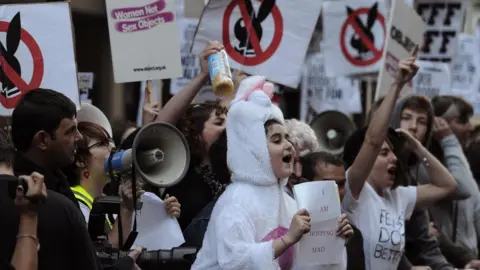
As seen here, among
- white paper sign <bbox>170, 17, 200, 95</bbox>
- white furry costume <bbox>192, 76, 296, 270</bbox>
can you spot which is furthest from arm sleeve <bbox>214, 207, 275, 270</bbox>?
white paper sign <bbox>170, 17, 200, 95</bbox>

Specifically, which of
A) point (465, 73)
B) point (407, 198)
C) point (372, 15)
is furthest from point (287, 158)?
point (465, 73)

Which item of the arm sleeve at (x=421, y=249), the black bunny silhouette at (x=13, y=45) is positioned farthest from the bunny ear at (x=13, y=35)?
the arm sleeve at (x=421, y=249)

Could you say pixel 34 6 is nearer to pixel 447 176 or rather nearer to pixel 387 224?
pixel 387 224

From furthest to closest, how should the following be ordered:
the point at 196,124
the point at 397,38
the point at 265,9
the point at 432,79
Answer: the point at 432,79 → the point at 397,38 → the point at 265,9 → the point at 196,124

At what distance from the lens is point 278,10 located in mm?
8719

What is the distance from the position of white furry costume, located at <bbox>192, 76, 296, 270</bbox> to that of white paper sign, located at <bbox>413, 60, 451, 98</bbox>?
7.22 m

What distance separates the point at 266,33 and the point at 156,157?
8.95 feet

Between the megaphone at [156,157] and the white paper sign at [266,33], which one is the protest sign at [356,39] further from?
the megaphone at [156,157]

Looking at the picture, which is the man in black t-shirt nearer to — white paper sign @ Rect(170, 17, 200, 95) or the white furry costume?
the white furry costume

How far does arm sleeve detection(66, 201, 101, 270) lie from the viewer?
193 inches

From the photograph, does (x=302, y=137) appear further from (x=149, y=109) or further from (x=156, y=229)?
(x=156, y=229)

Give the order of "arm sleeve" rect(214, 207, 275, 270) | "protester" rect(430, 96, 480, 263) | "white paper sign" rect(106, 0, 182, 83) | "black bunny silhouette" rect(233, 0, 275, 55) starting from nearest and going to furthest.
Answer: "arm sleeve" rect(214, 207, 275, 270) < "white paper sign" rect(106, 0, 182, 83) < "black bunny silhouette" rect(233, 0, 275, 55) < "protester" rect(430, 96, 480, 263)

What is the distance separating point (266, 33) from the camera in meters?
8.66

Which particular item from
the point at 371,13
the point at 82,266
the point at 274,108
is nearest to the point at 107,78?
the point at 371,13
